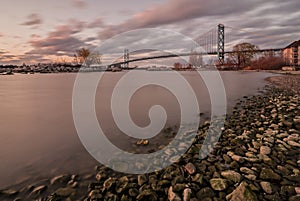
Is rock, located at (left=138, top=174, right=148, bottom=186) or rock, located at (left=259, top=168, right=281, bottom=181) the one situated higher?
rock, located at (left=259, top=168, right=281, bottom=181)

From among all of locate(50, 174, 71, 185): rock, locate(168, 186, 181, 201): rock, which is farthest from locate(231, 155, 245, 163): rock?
locate(50, 174, 71, 185): rock

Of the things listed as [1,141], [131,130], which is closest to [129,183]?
[131,130]

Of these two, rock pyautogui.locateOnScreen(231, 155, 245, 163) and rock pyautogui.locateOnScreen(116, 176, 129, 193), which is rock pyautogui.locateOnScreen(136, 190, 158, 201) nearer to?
rock pyautogui.locateOnScreen(116, 176, 129, 193)

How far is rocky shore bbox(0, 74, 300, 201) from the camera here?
2.13m

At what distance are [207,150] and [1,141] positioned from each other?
4073mm

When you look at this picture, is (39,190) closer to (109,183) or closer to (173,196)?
(109,183)

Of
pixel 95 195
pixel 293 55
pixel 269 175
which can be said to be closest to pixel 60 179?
pixel 95 195

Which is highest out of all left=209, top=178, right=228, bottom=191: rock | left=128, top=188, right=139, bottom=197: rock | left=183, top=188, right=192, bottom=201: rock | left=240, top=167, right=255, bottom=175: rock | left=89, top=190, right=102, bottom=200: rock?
left=240, top=167, right=255, bottom=175: rock

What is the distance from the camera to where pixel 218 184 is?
88.2 inches

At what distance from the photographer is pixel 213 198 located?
2074 millimetres

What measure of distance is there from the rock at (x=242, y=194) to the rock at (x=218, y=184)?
143mm

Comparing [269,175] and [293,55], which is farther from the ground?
[293,55]

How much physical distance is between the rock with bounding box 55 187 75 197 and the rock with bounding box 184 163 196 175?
1411 millimetres

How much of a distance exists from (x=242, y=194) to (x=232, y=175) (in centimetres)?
38
